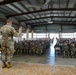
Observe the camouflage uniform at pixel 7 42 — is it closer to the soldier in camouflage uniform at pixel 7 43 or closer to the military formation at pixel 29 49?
the soldier in camouflage uniform at pixel 7 43

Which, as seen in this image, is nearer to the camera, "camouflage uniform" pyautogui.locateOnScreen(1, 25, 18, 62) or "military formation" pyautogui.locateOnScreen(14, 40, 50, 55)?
"camouflage uniform" pyautogui.locateOnScreen(1, 25, 18, 62)

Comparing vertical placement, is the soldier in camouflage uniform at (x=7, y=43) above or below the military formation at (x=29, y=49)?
above

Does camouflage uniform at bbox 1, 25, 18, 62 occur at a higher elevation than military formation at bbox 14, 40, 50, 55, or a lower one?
higher

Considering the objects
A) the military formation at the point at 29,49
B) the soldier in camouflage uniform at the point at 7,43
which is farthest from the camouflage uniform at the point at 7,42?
the military formation at the point at 29,49

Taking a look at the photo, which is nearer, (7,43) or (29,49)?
(7,43)

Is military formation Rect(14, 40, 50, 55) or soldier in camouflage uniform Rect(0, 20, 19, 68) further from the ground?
soldier in camouflage uniform Rect(0, 20, 19, 68)

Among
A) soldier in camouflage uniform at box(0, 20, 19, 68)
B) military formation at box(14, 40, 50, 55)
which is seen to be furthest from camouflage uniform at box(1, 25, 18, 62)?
military formation at box(14, 40, 50, 55)

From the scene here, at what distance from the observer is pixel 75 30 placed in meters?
21.5

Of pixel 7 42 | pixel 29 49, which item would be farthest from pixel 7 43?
pixel 29 49

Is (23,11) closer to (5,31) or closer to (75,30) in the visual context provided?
(5,31)

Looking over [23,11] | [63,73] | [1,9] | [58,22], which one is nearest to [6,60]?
[63,73]

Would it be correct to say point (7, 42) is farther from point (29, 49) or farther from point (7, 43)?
point (29, 49)

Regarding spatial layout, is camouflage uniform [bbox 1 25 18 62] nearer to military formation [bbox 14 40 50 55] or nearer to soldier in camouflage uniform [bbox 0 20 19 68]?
soldier in camouflage uniform [bbox 0 20 19 68]

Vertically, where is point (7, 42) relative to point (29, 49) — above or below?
above
